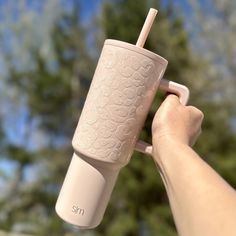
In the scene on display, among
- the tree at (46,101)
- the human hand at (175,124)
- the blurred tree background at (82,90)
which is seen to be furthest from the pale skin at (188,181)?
the tree at (46,101)

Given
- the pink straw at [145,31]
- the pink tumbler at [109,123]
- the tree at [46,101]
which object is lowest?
the tree at [46,101]

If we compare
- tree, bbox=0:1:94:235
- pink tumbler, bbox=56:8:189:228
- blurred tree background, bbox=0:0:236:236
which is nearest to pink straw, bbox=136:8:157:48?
pink tumbler, bbox=56:8:189:228

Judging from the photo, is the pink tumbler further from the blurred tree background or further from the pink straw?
the blurred tree background

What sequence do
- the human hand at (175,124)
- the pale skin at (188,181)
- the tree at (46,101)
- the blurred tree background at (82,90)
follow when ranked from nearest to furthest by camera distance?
the pale skin at (188,181), the human hand at (175,124), the blurred tree background at (82,90), the tree at (46,101)

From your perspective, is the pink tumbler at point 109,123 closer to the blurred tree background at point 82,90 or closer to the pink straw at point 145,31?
the pink straw at point 145,31

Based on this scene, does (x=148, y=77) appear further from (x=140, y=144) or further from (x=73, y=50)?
(x=73, y=50)

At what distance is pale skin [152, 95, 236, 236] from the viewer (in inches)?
17.7

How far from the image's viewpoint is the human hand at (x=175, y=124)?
21.7 inches

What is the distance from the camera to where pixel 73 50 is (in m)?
6.18

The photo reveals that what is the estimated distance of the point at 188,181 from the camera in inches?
19.1

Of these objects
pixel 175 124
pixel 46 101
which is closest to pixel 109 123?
pixel 175 124

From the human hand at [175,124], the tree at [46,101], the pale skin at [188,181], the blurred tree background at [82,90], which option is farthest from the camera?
the tree at [46,101]

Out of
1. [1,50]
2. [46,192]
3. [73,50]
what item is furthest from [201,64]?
[1,50]

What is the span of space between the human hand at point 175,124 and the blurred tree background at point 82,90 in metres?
3.74
